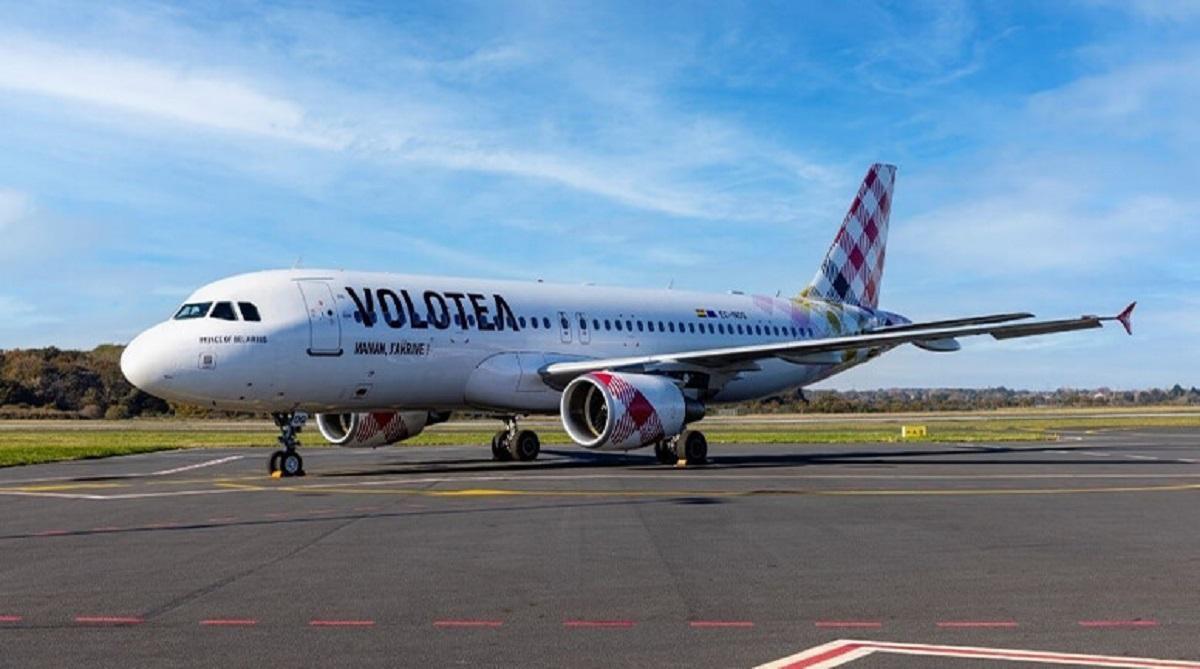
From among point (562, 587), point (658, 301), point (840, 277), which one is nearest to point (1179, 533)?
point (562, 587)

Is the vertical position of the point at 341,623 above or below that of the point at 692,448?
below

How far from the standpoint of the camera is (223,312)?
22188 mm

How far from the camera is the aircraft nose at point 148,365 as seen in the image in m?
21.3

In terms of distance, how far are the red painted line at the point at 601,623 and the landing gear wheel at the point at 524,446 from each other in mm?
20070

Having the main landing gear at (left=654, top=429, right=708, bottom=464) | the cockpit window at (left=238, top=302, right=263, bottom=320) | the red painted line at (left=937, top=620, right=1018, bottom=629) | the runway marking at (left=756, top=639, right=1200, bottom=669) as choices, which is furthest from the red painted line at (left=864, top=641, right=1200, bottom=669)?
the main landing gear at (left=654, top=429, right=708, bottom=464)

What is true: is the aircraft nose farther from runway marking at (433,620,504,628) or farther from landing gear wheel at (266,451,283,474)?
runway marking at (433,620,504,628)

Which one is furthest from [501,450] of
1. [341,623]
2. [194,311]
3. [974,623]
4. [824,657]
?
[824,657]

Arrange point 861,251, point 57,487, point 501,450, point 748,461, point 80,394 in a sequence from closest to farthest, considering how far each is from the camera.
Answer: point 57,487
point 748,461
point 501,450
point 861,251
point 80,394

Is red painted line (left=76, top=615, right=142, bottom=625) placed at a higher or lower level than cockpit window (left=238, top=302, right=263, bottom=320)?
lower

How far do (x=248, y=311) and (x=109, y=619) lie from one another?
50.0 feet

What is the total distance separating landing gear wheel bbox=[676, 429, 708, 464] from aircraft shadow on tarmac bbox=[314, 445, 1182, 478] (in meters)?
0.30

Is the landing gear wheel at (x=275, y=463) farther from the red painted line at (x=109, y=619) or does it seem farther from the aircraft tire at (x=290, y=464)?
the red painted line at (x=109, y=619)

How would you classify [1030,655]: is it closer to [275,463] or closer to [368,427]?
[275,463]

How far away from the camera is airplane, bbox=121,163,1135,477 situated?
21953 millimetres
